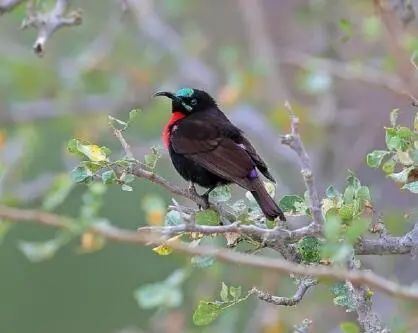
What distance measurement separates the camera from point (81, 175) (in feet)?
8.26

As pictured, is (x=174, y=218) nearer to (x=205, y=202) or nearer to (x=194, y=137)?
(x=205, y=202)

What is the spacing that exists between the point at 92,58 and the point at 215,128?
7.21 ft

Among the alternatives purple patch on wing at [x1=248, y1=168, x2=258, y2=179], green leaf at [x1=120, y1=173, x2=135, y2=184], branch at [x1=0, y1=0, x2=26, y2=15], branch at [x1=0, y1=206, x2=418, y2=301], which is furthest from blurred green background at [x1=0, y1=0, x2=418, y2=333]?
branch at [x1=0, y1=206, x2=418, y2=301]

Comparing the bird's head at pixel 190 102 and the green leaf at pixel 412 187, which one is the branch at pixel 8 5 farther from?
the green leaf at pixel 412 187

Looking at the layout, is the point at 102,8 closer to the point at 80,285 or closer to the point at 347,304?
the point at 80,285

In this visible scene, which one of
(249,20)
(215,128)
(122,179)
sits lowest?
(249,20)

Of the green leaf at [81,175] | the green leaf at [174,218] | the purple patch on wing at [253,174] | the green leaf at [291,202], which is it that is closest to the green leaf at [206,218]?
the green leaf at [174,218]

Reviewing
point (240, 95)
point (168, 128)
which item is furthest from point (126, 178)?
point (240, 95)

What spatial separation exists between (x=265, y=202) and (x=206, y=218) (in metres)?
0.26

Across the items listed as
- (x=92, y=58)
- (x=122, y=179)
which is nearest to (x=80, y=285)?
(x=92, y=58)

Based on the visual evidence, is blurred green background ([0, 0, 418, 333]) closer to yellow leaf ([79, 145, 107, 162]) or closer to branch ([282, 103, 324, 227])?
yellow leaf ([79, 145, 107, 162])

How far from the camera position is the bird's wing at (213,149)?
3254 mm

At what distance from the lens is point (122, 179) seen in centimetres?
248

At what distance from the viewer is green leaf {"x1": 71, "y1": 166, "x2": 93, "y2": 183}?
251 centimetres
